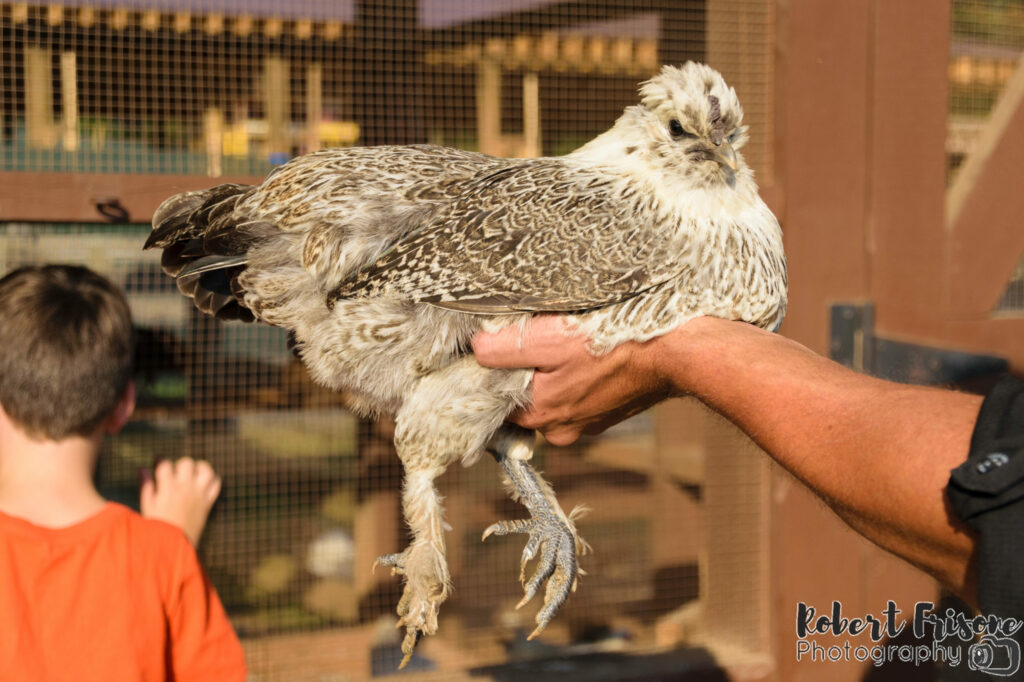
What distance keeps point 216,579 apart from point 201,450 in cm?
62

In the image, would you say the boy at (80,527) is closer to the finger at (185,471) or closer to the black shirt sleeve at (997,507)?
the finger at (185,471)

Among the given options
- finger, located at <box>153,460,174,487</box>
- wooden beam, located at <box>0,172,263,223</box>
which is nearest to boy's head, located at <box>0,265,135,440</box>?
finger, located at <box>153,460,174,487</box>

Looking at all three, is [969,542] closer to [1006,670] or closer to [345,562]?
[1006,670]

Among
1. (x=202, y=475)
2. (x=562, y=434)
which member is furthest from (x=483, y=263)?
(x=202, y=475)

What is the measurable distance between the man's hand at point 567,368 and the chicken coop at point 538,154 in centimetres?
121

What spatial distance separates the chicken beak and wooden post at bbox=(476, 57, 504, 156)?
2197 millimetres

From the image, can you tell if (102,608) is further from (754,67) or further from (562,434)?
(754,67)

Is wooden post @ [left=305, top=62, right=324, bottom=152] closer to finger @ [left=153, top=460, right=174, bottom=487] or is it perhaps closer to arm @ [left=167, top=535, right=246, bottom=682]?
finger @ [left=153, top=460, right=174, bottom=487]

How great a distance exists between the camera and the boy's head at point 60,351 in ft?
7.38

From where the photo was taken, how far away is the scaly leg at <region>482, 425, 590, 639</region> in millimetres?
2053

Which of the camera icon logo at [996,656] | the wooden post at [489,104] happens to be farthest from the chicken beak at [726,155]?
the wooden post at [489,104]

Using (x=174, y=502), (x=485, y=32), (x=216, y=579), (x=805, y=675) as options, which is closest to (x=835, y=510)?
(x=174, y=502)

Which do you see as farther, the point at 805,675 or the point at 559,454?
the point at 559,454

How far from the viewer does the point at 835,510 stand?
150 centimetres
